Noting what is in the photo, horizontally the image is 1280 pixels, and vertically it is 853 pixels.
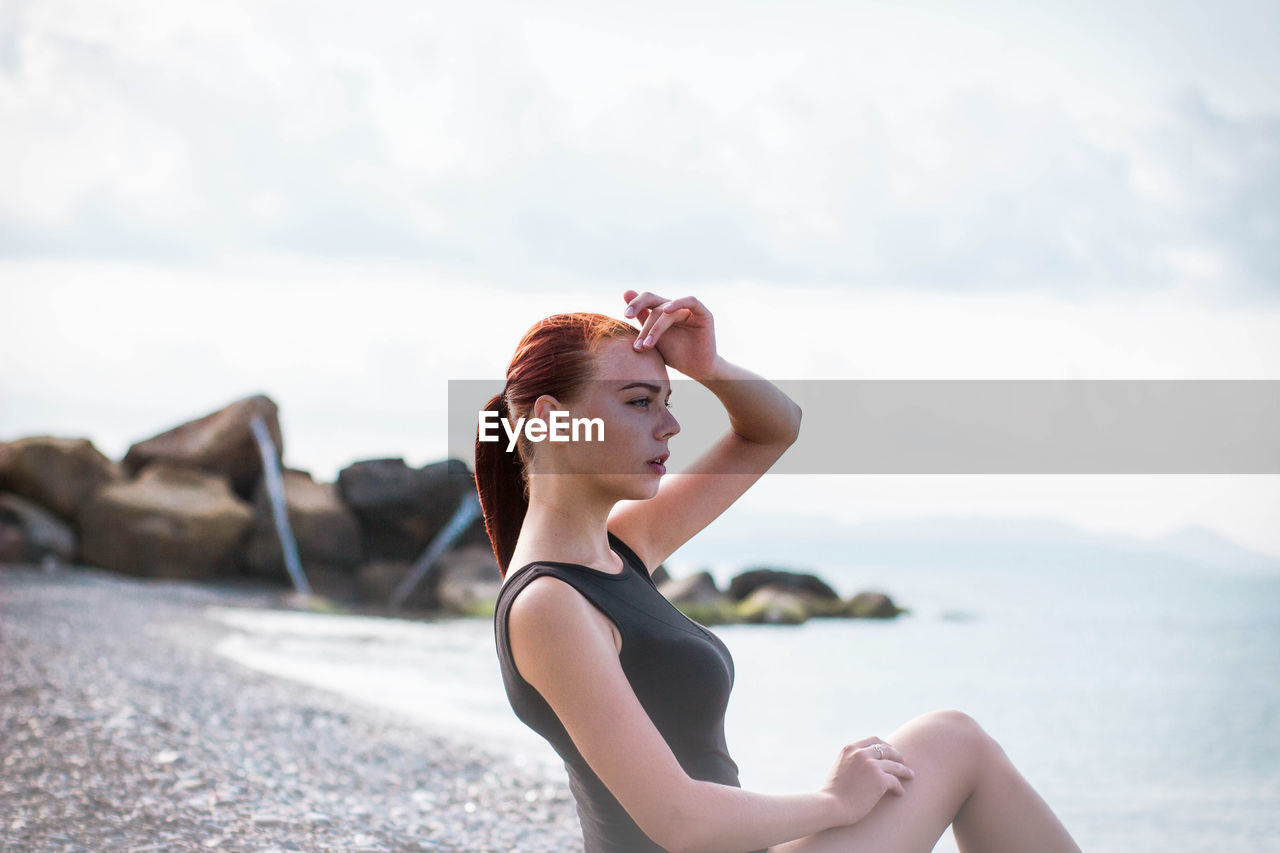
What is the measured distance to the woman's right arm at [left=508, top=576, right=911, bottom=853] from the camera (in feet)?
5.49

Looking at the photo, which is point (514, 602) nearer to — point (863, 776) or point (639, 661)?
point (639, 661)

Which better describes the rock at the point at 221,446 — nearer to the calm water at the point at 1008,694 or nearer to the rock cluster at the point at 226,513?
the rock cluster at the point at 226,513

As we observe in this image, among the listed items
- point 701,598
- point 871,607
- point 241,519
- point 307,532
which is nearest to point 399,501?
point 307,532

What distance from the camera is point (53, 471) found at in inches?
650

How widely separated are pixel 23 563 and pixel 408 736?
38.6ft

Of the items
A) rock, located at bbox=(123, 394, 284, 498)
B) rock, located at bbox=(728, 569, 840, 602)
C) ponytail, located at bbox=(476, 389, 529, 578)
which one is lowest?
ponytail, located at bbox=(476, 389, 529, 578)

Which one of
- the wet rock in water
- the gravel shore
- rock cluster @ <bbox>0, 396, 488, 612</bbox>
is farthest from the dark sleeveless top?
the wet rock in water

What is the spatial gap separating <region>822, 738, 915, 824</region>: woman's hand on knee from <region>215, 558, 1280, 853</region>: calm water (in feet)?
10.6

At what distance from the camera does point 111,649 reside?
→ 7.48 m

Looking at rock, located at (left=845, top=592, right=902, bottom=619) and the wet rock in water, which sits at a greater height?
rock, located at (left=845, top=592, right=902, bottom=619)

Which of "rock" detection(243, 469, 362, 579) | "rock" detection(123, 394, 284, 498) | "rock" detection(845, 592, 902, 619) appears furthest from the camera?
"rock" detection(845, 592, 902, 619)

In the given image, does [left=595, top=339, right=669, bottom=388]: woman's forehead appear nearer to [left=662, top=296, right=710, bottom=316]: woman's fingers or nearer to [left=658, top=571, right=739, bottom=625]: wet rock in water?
[left=662, top=296, right=710, bottom=316]: woman's fingers

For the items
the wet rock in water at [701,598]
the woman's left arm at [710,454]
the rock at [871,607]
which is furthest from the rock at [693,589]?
the woman's left arm at [710,454]

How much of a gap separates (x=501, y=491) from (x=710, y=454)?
536mm
